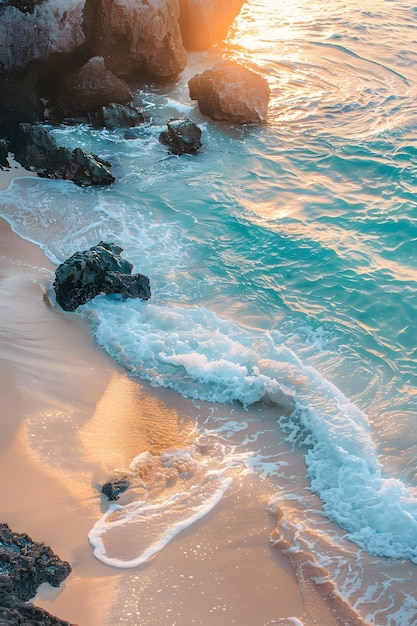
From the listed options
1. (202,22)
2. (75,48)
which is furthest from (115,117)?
(202,22)

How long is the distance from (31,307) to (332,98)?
31.8ft

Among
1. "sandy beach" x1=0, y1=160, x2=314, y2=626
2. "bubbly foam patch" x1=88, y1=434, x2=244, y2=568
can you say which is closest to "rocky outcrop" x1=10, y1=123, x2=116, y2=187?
"sandy beach" x1=0, y1=160, x2=314, y2=626

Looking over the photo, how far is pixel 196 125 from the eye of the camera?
499 inches

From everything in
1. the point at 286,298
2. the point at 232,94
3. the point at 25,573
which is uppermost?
the point at 232,94

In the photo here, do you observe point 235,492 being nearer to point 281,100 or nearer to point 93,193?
point 93,193

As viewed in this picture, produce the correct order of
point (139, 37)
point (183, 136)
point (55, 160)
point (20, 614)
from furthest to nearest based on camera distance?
point (139, 37) < point (183, 136) < point (55, 160) < point (20, 614)

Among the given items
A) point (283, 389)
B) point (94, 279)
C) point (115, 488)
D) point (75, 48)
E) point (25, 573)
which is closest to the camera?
point (25, 573)

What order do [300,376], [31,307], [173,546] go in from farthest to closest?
[31,307] < [300,376] < [173,546]

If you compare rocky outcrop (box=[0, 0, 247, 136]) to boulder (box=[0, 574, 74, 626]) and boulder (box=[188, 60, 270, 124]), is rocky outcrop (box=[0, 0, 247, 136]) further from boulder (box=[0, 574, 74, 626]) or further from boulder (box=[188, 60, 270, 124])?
boulder (box=[0, 574, 74, 626])

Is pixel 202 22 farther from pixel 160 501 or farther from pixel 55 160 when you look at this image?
pixel 160 501

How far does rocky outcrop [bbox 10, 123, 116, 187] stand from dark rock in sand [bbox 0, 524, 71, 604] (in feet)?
25.0

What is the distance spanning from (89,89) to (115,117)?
77cm

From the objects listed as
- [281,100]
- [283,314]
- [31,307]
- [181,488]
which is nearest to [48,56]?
[281,100]

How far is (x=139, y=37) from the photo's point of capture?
557 inches
